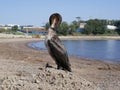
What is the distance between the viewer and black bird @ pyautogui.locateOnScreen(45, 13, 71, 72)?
8422mm

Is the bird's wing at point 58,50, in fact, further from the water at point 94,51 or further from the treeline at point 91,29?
the treeline at point 91,29

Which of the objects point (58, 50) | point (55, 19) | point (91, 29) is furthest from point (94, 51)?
point (91, 29)

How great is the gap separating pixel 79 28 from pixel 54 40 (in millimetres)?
164125

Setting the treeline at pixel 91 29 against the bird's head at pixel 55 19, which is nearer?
the bird's head at pixel 55 19

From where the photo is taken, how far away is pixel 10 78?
7613 mm

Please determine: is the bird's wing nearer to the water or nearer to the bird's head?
the bird's head

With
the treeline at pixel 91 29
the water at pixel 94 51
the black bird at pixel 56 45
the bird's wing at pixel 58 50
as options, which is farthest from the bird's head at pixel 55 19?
the treeline at pixel 91 29

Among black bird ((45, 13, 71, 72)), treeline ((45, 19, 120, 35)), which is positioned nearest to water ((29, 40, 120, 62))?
black bird ((45, 13, 71, 72))

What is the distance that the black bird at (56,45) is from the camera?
27.6 feet

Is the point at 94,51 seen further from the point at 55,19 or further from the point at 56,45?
the point at 56,45

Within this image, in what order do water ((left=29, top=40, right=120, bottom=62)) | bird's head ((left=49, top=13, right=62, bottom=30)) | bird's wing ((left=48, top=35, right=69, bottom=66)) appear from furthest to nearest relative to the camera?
water ((left=29, top=40, right=120, bottom=62)) → bird's head ((left=49, top=13, right=62, bottom=30)) → bird's wing ((left=48, top=35, right=69, bottom=66))

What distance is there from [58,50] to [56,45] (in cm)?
14

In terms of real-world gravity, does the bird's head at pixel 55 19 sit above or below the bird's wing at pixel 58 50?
above

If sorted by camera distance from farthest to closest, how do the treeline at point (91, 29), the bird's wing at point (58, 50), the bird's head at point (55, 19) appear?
the treeline at point (91, 29)
the bird's head at point (55, 19)
the bird's wing at point (58, 50)
